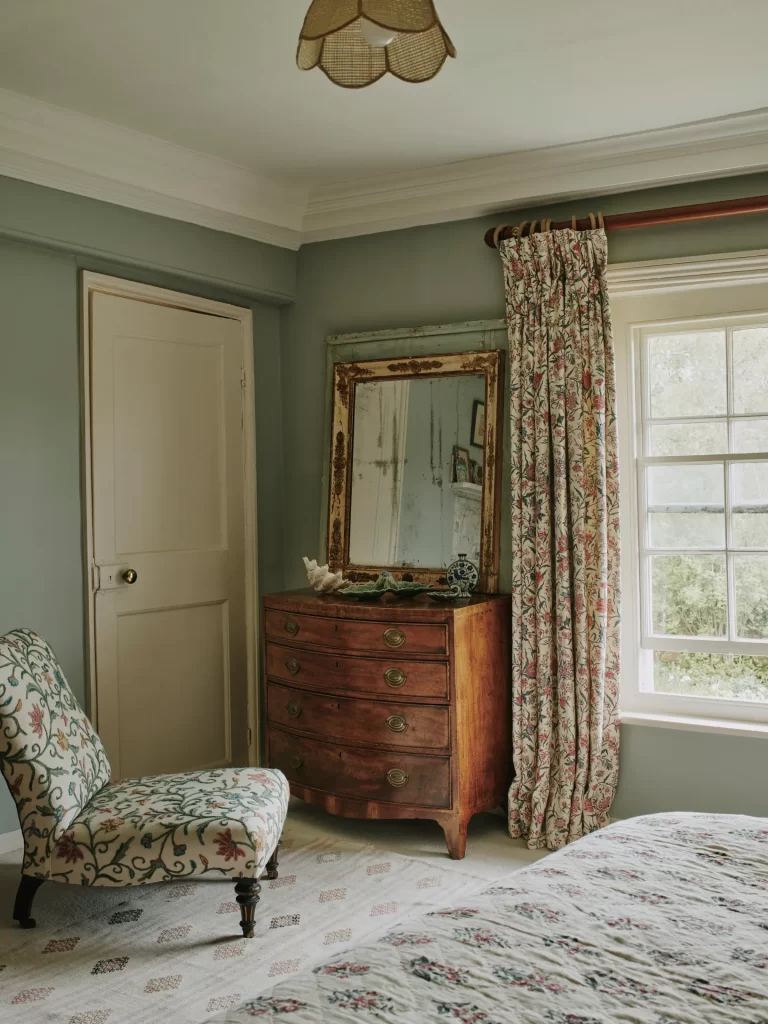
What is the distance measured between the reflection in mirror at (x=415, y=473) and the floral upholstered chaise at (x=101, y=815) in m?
1.36

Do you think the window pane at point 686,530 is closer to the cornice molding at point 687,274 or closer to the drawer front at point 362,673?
the cornice molding at point 687,274

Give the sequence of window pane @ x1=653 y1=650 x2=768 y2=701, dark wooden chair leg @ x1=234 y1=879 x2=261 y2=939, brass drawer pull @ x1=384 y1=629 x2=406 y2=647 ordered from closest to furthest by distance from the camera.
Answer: dark wooden chair leg @ x1=234 y1=879 x2=261 y2=939, brass drawer pull @ x1=384 y1=629 x2=406 y2=647, window pane @ x1=653 y1=650 x2=768 y2=701

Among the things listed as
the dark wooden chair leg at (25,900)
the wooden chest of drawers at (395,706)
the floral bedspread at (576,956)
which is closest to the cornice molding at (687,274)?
the wooden chest of drawers at (395,706)

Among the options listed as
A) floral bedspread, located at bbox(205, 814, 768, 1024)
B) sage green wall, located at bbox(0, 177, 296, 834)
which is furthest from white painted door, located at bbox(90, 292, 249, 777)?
floral bedspread, located at bbox(205, 814, 768, 1024)

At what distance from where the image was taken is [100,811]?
277 cm

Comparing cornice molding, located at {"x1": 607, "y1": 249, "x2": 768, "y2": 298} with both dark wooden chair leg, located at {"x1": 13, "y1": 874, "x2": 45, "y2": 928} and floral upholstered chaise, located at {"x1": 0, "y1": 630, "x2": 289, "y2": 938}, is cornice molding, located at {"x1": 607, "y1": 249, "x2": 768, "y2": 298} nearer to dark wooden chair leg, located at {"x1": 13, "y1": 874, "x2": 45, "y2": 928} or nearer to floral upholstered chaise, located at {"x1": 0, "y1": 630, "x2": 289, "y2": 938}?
floral upholstered chaise, located at {"x1": 0, "y1": 630, "x2": 289, "y2": 938}

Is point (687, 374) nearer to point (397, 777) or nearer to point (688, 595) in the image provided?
point (688, 595)

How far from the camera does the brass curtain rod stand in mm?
3277

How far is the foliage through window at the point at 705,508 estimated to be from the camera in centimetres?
347

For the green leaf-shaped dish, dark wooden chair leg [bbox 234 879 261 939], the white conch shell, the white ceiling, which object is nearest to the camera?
the white ceiling

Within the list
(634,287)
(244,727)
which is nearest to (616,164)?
(634,287)

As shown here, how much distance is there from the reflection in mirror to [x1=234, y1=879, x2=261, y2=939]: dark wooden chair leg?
1629mm

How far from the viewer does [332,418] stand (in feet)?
14.0

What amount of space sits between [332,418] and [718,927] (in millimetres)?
3185
